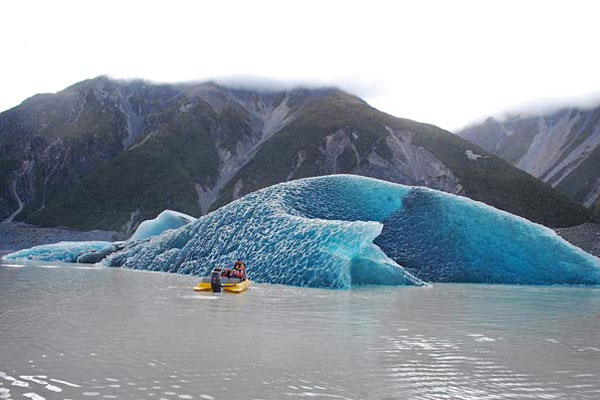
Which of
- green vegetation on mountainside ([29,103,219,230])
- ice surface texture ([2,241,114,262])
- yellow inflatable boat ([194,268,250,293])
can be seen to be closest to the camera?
yellow inflatable boat ([194,268,250,293])

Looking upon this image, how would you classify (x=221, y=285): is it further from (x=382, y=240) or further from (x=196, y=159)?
(x=196, y=159)

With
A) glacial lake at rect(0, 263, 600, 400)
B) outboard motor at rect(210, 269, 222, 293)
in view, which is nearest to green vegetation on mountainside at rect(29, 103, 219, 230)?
outboard motor at rect(210, 269, 222, 293)

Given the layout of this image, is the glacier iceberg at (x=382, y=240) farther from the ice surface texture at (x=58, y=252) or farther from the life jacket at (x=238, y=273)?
the ice surface texture at (x=58, y=252)

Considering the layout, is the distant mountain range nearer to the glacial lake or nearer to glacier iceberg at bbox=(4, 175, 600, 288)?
glacier iceberg at bbox=(4, 175, 600, 288)

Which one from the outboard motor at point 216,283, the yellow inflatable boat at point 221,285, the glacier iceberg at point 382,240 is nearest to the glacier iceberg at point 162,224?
the glacier iceberg at point 382,240

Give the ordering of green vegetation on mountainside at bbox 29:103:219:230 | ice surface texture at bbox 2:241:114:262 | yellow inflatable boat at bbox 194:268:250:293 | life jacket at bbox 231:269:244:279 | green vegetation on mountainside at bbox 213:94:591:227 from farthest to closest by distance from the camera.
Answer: green vegetation on mountainside at bbox 29:103:219:230, green vegetation on mountainside at bbox 213:94:591:227, ice surface texture at bbox 2:241:114:262, life jacket at bbox 231:269:244:279, yellow inflatable boat at bbox 194:268:250:293

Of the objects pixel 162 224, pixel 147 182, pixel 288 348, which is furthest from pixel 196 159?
pixel 288 348
